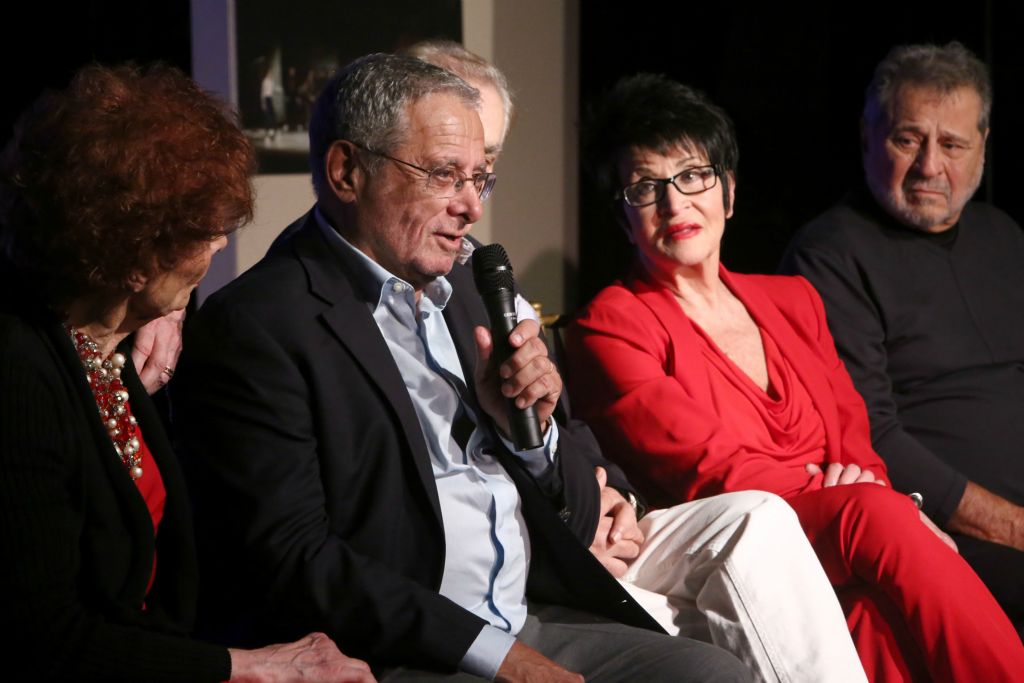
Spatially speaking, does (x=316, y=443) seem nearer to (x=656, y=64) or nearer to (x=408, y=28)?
(x=408, y=28)

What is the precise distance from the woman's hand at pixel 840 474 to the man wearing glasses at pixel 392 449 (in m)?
0.69

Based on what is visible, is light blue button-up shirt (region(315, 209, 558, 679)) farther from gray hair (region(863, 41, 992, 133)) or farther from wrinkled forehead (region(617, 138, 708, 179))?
gray hair (region(863, 41, 992, 133))

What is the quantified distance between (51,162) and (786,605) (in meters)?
1.42

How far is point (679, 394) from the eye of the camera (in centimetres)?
261

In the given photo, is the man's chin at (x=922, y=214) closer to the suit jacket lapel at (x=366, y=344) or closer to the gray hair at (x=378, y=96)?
the gray hair at (x=378, y=96)

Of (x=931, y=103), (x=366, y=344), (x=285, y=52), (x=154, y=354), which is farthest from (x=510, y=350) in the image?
(x=931, y=103)

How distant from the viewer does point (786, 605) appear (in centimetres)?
212

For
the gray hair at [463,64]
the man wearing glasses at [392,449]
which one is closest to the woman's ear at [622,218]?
the gray hair at [463,64]

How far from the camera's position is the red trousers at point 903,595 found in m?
2.27

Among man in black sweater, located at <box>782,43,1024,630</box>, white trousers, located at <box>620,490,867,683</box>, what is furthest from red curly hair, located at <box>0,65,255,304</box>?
man in black sweater, located at <box>782,43,1024,630</box>

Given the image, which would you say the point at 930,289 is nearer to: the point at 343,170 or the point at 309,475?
the point at 343,170

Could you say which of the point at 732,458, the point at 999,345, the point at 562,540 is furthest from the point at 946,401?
the point at 562,540

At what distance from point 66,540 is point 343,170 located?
81cm

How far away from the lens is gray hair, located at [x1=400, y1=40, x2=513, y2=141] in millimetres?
2729
